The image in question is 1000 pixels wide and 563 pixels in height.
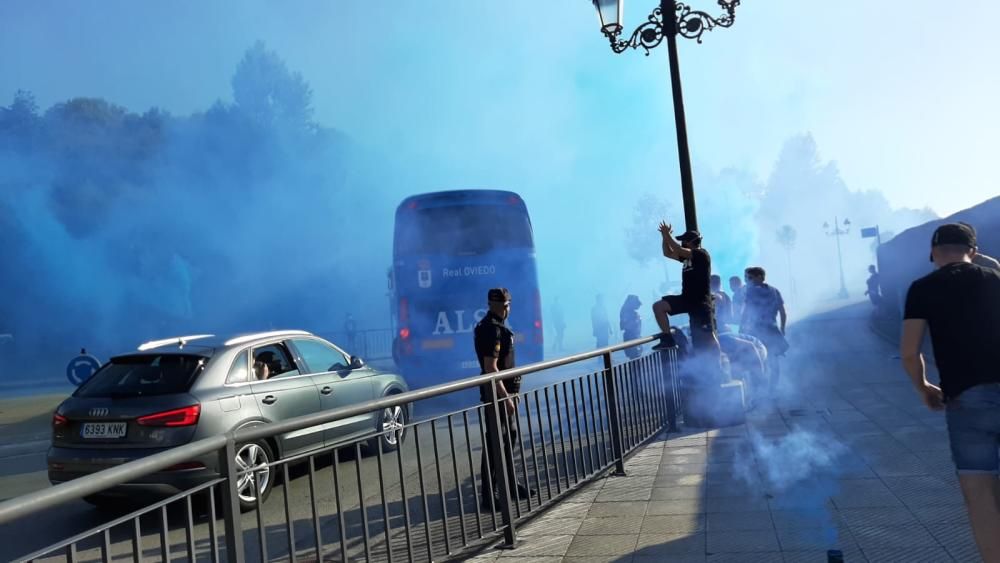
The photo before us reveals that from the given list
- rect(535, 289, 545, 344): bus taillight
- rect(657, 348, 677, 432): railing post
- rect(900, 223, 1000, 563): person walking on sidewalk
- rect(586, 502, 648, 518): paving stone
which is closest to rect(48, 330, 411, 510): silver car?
rect(586, 502, 648, 518): paving stone

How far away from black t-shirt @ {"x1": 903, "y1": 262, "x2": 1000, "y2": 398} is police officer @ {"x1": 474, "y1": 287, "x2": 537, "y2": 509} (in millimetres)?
2387

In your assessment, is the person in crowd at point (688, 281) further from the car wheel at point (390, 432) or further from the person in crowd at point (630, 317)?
the person in crowd at point (630, 317)

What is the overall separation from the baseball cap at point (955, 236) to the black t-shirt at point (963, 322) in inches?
5.0

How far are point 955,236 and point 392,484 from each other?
294cm

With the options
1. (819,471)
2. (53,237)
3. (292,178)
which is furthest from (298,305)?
(819,471)

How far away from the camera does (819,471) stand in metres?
5.75

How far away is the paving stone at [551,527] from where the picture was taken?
15.6 feet

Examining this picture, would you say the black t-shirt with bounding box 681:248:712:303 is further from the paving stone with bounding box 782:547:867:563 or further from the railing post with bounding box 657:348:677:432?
the paving stone with bounding box 782:547:867:563

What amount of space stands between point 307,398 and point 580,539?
3732 mm

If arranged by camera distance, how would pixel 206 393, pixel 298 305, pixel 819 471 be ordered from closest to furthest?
pixel 819 471, pixel 206 393, pixel 298 305

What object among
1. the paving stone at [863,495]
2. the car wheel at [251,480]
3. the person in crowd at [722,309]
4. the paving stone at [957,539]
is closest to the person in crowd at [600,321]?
the person in crowd at [722,309]

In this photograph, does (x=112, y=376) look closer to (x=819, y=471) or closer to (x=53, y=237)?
(x=819, y=471)

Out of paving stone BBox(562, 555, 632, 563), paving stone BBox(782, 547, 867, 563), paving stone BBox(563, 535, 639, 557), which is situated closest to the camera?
paving stone BBox(782, 547, 867, 563)

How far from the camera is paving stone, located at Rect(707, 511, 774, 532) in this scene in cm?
448
